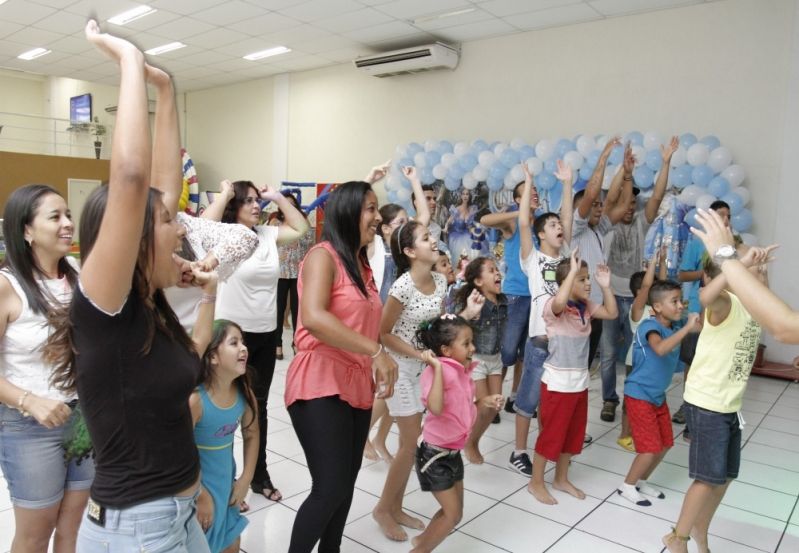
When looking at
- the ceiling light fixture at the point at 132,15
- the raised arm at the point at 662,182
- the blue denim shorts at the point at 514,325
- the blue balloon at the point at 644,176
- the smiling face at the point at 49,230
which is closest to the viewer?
the smiling face at the point at 49,230

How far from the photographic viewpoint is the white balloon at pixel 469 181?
6.85 m

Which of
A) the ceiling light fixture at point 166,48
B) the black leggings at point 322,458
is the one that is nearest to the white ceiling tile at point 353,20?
the ceiling light fixture at point 166,48

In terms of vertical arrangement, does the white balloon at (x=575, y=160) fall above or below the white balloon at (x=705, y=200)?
above

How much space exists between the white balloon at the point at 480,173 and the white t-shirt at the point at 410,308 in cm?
423

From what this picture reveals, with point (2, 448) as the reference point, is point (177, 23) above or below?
above

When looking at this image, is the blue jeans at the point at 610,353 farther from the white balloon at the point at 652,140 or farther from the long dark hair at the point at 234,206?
the long dark hair at the point at 234,206

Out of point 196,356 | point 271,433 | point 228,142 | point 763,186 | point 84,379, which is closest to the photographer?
point 84,379

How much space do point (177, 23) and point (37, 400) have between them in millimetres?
6951

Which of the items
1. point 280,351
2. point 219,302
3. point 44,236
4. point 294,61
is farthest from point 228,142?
point 44,236

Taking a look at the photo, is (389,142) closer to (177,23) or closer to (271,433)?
(177,23)

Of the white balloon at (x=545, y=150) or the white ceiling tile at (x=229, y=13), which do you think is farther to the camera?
the white ceiling tile at (x=229, y=13)

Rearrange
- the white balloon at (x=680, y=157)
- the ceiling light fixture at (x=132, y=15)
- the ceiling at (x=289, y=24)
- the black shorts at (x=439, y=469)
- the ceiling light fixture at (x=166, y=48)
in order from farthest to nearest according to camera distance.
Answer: the ceiling light fixture at (x=166, y=48) → the ceiling light fixture at (x=132, y=15) → the ceiling at (x=289, y=24) → the white balloon at (x=680, y=157) → the black shorts at (x=439, y=469)

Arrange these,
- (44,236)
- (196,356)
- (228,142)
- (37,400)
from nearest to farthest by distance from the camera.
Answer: (196,356)
(37,400)
(44,236)
(228,142)

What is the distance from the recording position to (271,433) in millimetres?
3941
